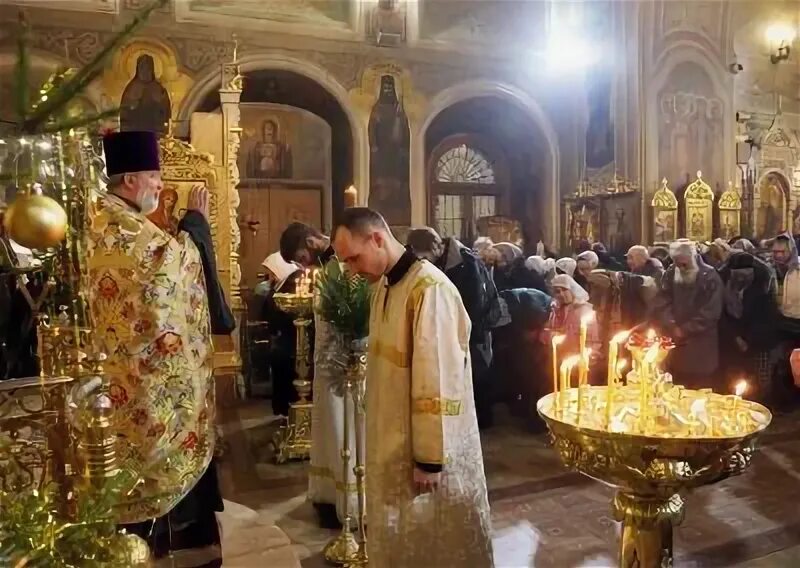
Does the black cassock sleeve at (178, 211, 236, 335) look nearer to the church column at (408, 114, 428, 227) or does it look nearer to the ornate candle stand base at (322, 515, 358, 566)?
the ornate candle stand base at (322, 515, 358, 566)

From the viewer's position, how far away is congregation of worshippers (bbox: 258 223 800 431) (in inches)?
213

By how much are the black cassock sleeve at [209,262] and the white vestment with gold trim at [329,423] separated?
1.93ft

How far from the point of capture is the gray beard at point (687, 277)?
5.83 m

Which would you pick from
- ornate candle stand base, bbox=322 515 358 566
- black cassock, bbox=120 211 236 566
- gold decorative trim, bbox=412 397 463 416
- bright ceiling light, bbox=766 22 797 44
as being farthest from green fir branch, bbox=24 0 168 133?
bright ceiling light, bbox=766 22 797 44

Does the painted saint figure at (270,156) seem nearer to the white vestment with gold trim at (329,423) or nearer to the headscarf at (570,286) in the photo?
the headscarf at (570,286)

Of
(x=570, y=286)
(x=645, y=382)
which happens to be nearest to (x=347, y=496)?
(x=645, y=382)

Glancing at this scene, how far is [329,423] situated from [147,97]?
293 inches

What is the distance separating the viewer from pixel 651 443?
6.62ft

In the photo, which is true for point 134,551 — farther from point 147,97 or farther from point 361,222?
point 147,97

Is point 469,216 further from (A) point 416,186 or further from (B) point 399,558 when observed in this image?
(B) point 399,558

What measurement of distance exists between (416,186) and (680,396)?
9.37 m

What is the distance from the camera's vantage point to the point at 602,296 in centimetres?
602

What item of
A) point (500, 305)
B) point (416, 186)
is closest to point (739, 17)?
point (416, 186)

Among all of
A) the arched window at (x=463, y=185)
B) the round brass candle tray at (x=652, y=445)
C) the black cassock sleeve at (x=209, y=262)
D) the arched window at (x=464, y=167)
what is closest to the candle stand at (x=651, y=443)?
the round brass candle tray at (x=652, y=445)
